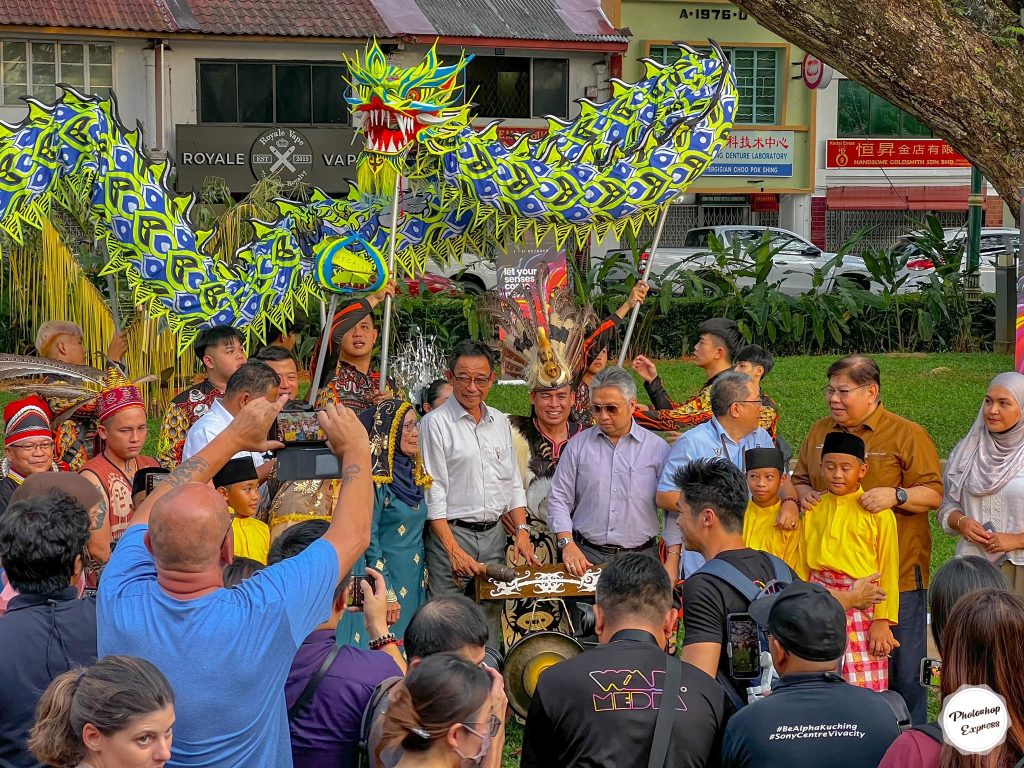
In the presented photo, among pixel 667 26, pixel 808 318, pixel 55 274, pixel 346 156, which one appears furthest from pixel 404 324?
pixel 667 26

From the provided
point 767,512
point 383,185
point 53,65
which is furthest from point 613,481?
point 53,65

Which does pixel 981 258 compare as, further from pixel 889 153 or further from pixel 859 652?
pixel 859 652

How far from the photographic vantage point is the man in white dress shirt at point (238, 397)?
6.10 metres

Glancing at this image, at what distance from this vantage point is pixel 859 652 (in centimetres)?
550

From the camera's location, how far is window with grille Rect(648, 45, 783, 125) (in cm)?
2922

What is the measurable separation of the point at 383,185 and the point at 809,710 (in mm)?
4580

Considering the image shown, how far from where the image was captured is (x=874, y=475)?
600 cm

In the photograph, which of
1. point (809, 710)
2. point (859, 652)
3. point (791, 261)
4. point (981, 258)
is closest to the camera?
point (809, 710)

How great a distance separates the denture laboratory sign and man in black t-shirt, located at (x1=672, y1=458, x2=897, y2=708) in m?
24.6

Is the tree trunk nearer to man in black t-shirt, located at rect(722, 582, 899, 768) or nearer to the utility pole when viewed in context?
man in black t-shirt, located at rect(722, 582, 899, 768)

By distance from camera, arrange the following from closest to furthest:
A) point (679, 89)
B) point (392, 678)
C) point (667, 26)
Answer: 1. point (392, 678)
2. point (679, 89)
3. point (667, 26)

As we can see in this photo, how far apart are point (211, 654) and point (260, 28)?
21855mm

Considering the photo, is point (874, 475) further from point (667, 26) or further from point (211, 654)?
point (667, 26)

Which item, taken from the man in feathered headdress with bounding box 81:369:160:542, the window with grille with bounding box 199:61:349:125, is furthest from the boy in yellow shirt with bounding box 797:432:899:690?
the window with grille with bounding box 199:61:349:125
